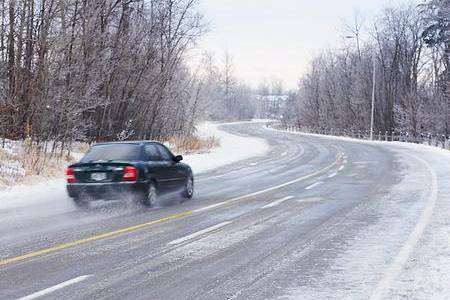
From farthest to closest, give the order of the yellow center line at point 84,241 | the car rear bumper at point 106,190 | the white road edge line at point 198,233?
the car rear bumper at point 106,190
the white road edge line at point 198,233
the yellow center line at point 84,241

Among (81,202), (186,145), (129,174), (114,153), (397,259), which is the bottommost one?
(81,202)

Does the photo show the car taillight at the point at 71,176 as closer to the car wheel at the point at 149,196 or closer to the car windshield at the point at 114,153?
the car windshield at the point at 114,153

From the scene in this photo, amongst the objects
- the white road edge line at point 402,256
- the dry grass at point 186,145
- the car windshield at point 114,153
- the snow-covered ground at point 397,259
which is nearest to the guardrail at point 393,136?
the dry grass at point 186,145

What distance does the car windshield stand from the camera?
1206cm

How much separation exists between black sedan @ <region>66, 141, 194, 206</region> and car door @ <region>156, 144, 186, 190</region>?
304 millimetres

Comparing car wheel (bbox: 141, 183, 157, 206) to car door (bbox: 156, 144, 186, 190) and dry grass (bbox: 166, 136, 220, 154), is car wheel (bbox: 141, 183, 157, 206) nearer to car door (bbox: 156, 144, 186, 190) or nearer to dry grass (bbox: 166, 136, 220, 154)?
car door (bbox: 156, 144, 186, 190)

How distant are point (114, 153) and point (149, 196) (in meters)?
1.28

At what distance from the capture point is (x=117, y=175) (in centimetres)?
1163

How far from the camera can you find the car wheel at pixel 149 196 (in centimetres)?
1188

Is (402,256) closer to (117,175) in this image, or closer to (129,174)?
(129,174)

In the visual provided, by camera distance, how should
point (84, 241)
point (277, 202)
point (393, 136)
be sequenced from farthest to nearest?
point (393, 136) → point (277, 202) → point (84, 241)

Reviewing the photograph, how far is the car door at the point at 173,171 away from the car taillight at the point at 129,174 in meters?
1.47

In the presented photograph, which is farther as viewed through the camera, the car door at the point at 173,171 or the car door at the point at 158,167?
the car door at the point at 173,171

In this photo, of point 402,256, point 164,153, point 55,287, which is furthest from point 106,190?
point 402,256
